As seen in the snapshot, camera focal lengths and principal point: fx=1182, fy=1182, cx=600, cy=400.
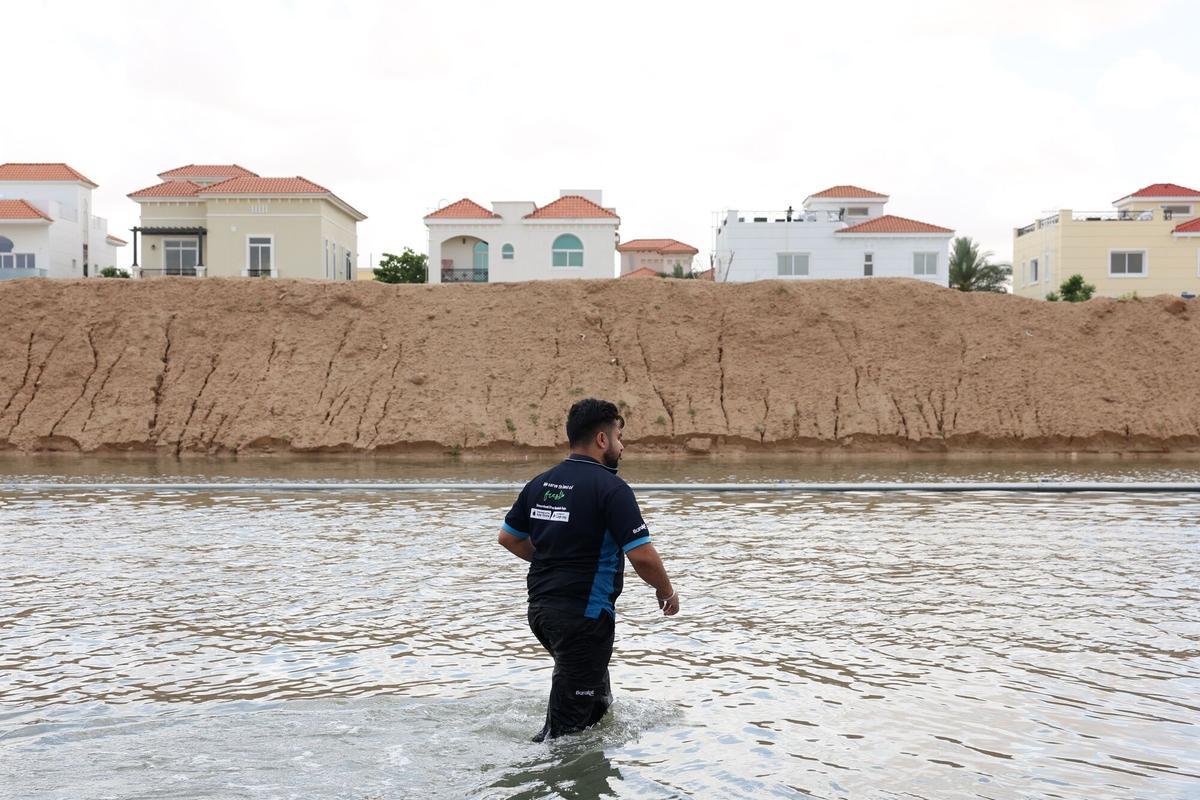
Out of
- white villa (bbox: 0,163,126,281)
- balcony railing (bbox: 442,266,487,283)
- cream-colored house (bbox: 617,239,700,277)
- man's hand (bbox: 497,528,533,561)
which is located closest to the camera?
man's hand (bbox: 497,528,533,561)

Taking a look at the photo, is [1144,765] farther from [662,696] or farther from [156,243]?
[156,243]

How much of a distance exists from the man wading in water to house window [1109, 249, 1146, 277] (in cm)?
5225

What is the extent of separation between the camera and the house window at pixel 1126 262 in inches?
2085

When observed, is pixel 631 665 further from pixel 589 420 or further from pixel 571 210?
pixel 571 210

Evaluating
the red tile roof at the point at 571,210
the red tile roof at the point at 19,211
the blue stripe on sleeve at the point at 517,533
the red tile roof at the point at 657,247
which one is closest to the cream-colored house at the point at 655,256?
the red tile roof at the point at 657,247

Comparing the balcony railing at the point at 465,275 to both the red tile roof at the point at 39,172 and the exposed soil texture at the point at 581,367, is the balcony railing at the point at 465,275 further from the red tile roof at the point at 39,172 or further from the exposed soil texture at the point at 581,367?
the red tile roof at the point at 39,172

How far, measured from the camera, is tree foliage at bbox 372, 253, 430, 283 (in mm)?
65375

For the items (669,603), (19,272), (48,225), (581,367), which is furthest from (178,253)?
(669,603)

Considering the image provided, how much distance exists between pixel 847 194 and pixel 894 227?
6.98 meters

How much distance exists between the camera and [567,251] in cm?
5069

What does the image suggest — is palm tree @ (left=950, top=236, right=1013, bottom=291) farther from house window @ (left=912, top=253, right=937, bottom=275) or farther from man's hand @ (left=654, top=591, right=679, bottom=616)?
man's hand @ (left=654, top=591, right=679, bottom=616)

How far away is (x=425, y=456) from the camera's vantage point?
103 ft

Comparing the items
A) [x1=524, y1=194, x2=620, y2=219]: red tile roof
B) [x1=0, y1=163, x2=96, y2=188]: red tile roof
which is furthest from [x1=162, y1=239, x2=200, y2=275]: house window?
[x1=524, y1=194, x2=620, y2=219]: red tile roof

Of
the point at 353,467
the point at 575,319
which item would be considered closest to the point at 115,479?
the point at 353,467
